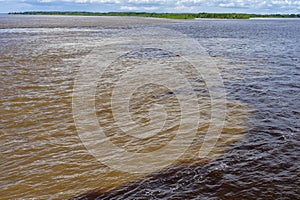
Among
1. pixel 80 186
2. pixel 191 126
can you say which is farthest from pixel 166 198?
pixel 191 126

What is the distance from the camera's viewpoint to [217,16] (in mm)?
131625

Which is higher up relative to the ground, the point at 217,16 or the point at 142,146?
the point at 217,16

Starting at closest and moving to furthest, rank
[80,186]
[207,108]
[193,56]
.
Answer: [80,186] < [207,108] < [193,56]

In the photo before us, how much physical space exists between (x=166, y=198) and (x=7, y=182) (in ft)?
10.7

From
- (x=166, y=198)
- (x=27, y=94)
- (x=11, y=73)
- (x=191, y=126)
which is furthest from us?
(x=11, y=73)

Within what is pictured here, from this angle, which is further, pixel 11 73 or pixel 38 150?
pixel 11 73

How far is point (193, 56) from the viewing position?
2409 centimetres

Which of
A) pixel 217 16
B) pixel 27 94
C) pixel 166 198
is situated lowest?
pixel 166 198

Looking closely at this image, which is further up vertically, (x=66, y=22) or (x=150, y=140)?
(x=66, y=22)

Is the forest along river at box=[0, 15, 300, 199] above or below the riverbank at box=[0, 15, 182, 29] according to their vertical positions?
below

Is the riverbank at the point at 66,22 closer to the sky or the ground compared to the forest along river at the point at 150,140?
closer to the sky

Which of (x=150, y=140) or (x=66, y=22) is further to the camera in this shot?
(x=66, y=22)

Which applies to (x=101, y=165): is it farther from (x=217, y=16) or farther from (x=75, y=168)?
(x=217, y=16)

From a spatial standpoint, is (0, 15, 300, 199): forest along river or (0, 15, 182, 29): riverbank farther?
(0, 15, 182, 29): riverbank
